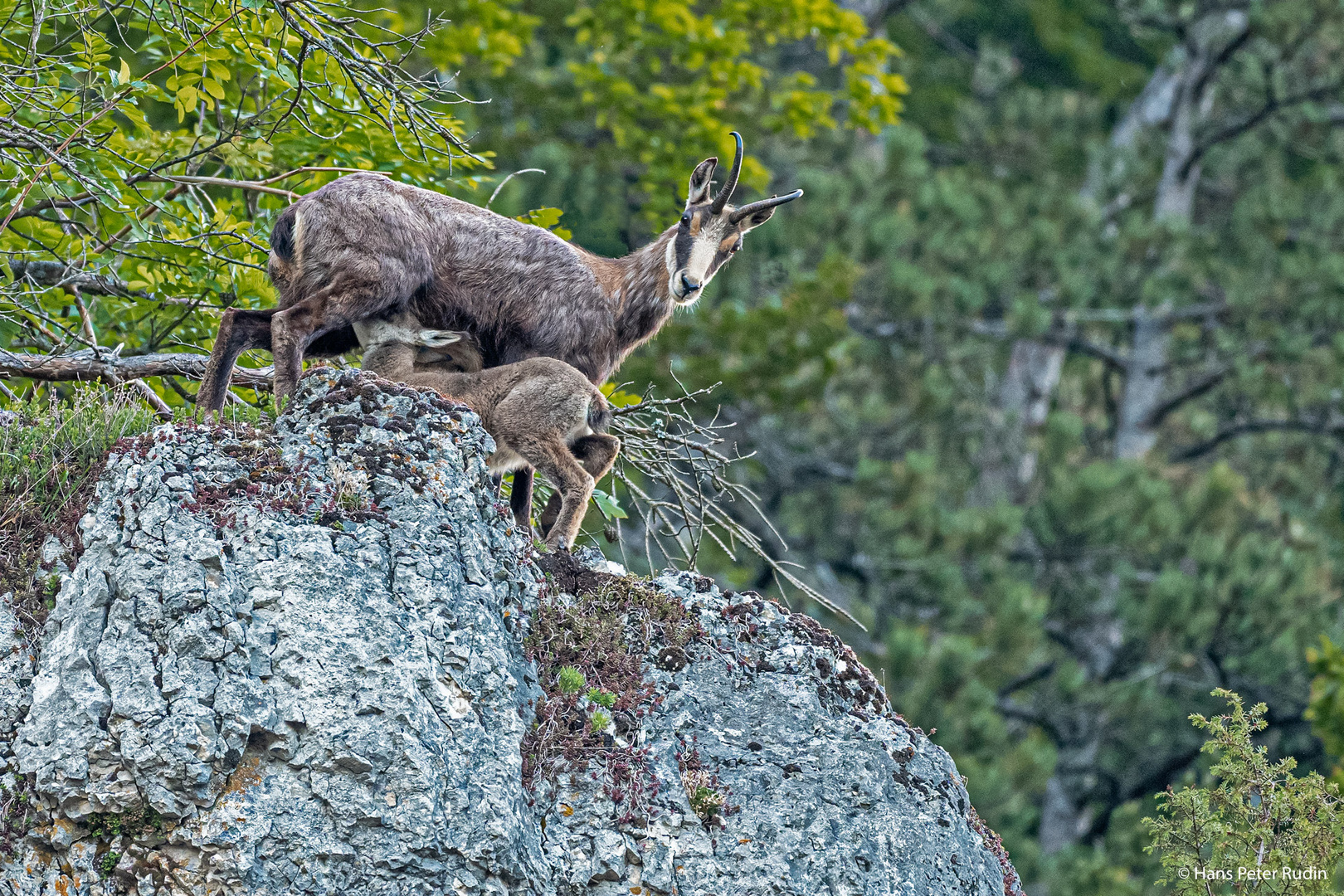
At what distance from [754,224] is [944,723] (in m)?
12.2

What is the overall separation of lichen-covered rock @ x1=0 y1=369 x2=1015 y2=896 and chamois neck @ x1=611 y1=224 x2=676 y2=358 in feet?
5.91

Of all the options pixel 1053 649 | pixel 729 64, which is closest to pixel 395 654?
pixel 729 64

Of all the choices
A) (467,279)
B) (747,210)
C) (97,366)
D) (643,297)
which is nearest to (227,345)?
(97,366)

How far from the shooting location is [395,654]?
18.8 feet

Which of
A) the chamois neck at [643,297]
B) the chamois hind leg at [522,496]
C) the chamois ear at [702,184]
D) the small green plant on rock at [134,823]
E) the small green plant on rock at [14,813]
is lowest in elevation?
the small green plant on rock at [14,813]

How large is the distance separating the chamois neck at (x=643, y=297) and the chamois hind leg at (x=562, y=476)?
112cm

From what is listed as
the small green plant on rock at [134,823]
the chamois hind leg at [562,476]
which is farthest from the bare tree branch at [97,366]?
the small green plant on rock at [134,823]

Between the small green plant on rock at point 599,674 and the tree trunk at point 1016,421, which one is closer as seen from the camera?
the small green plant on rock at point 599,674

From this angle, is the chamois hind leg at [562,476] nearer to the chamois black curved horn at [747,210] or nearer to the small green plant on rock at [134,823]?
the chamois black curved horn at [747,210]

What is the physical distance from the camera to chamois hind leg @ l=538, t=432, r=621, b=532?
25.0 ft

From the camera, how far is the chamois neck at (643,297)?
817 centimetres

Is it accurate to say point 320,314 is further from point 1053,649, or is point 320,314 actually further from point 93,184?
point 1053,649

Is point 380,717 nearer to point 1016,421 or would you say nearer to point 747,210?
point 747,210

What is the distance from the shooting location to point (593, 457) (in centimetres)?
767
